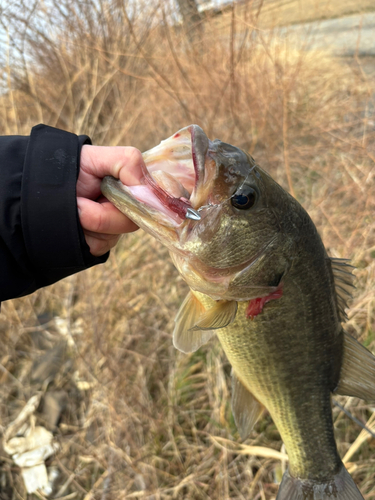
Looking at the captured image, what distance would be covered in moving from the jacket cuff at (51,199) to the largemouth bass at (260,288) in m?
0.15

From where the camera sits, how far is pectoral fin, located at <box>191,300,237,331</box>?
129 cm

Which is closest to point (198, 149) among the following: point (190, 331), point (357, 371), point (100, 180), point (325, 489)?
point (100, 180)

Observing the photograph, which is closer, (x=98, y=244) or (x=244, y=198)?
(x=244, y=198)

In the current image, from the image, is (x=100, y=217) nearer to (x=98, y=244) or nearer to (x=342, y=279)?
(x=98, y=244)

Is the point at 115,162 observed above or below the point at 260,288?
above

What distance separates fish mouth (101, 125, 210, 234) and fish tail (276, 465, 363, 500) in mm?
1336

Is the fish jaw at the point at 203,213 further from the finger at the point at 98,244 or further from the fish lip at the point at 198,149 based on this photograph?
the finger at the point at 98,244

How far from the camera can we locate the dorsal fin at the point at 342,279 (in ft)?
4.87

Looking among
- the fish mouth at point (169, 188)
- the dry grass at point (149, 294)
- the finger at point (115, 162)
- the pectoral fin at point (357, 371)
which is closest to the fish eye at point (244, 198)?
the fish mouth at point (169, 188)

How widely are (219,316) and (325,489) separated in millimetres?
996

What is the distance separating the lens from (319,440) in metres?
1.63

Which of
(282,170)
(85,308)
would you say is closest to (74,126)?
(85,308)

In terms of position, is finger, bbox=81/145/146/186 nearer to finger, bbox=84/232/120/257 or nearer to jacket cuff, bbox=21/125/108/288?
jacket cuff, bbox=21/125/108/288

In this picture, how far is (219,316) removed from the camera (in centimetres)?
133
